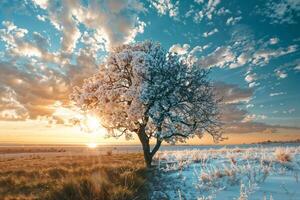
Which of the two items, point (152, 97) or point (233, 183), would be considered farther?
point (152, 97)

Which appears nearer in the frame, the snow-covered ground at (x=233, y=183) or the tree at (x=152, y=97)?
the snow-covered ground at (x=233, y=183)

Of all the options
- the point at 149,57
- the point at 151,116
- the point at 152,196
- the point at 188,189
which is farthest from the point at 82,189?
the point at 149,57

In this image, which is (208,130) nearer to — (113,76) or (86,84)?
(113,76)

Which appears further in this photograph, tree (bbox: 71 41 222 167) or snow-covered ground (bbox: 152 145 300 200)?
tree (bbox: 71 41 222 167)

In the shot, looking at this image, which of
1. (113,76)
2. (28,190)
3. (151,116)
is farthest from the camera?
(113,76)

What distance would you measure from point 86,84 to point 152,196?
15.4 metres

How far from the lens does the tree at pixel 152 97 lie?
23984 mm

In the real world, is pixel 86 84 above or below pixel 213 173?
above

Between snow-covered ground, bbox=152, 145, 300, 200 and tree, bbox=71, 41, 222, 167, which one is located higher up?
tree, bbox=71, 41, 222, 167

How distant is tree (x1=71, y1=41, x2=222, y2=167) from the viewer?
23984mm

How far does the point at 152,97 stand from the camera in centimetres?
2388

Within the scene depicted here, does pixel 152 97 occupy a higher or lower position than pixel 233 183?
higher

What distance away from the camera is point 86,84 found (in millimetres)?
27609

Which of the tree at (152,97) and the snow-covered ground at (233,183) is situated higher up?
the tree at (152,97)
